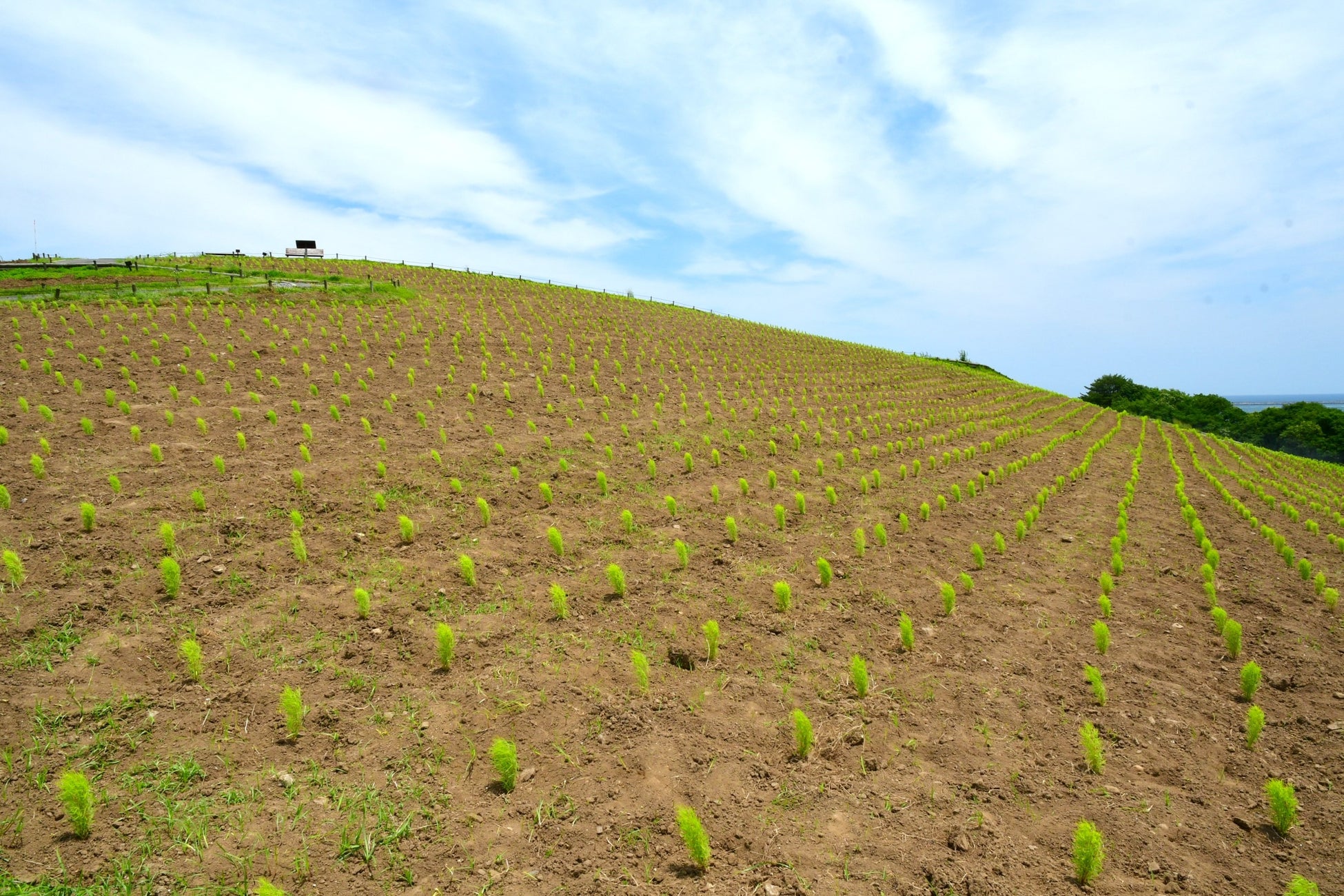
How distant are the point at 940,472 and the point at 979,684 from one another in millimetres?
9599

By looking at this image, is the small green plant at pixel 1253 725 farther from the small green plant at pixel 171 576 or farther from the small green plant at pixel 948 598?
the small green plant at pixel 171 576

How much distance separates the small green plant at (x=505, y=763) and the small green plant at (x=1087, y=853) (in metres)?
3.80

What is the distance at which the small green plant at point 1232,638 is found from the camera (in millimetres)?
6629

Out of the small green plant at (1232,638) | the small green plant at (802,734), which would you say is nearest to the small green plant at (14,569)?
the small green plant at (802,734)

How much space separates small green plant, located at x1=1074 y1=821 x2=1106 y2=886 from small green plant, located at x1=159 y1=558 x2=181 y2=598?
8488mm

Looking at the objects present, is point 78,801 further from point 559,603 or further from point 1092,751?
point 1092,751

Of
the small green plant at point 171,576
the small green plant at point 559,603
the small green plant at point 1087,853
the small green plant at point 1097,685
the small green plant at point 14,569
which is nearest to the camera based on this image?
the small green plant at point 1087,853

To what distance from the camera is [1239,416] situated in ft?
202

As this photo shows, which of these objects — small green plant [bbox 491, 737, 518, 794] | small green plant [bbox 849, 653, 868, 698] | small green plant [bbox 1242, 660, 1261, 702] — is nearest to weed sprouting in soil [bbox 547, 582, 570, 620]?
small green plant [bbox 491, 737, 518, 794]

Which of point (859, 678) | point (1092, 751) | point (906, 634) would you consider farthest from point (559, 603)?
point (1092, 751)

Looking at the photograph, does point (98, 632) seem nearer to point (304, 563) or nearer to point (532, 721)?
point (304, 563)

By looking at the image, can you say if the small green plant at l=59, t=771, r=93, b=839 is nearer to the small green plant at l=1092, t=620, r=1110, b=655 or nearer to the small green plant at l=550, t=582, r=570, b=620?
the small green plant at l=550, t=582, r=570, b=620

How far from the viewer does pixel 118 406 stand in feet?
40.5

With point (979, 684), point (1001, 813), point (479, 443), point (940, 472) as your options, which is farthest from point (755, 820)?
point (940, 472)
